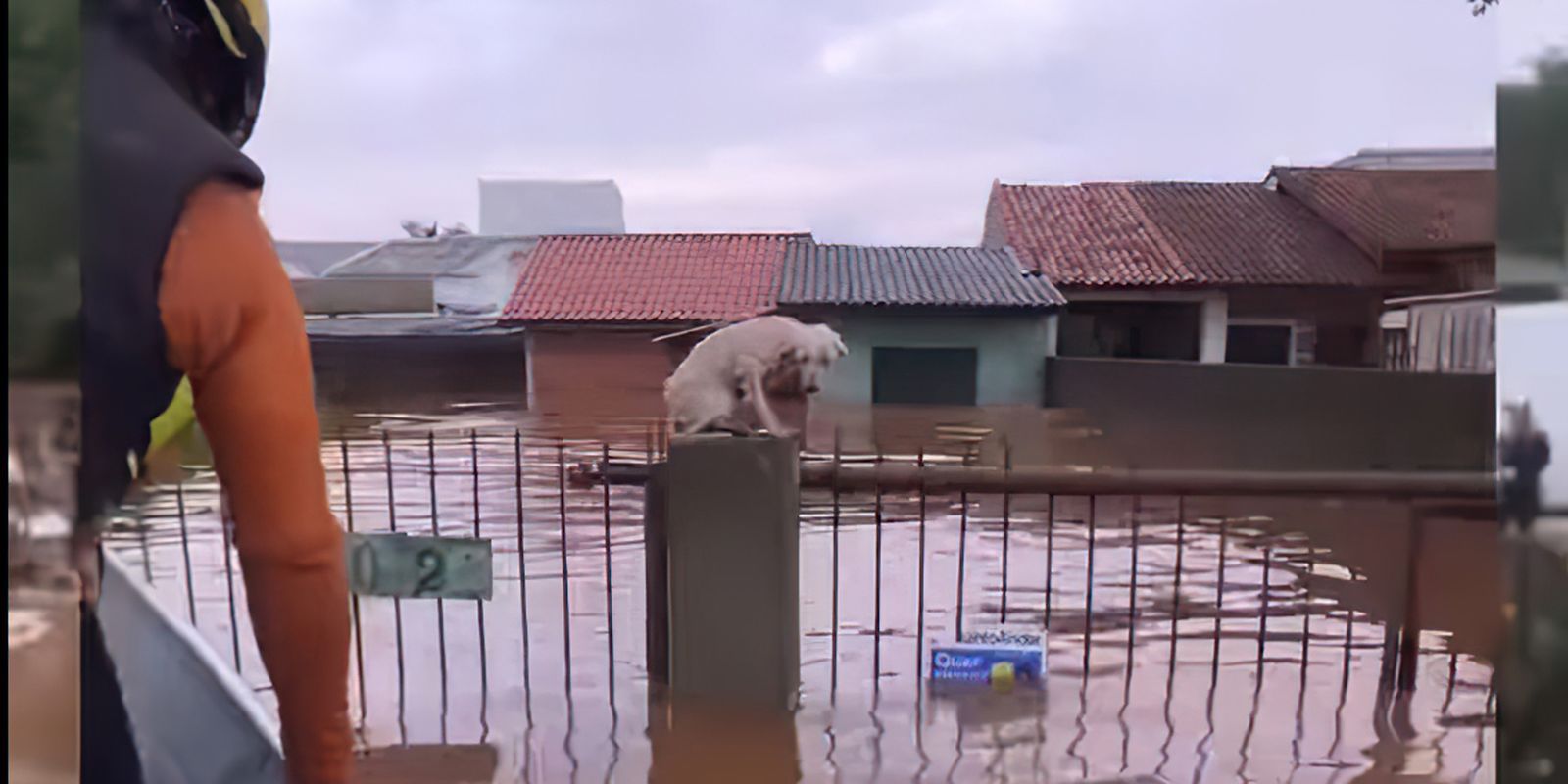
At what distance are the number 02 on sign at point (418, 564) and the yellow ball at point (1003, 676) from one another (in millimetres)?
1573

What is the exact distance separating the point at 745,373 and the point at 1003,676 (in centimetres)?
123

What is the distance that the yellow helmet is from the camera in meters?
1.24

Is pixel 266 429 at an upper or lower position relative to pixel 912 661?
upper

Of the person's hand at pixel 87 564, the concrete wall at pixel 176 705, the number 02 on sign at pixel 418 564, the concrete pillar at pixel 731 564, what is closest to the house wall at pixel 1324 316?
the concrete pillar at pixel 731 564

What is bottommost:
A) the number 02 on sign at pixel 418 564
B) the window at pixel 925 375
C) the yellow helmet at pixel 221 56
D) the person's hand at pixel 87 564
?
the number 02 on sign at pixel 418 564

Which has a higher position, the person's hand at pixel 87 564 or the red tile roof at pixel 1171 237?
the red tile roof at pixel 1171 237

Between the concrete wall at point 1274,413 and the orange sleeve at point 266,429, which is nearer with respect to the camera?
the orange sleeve at point 266,429

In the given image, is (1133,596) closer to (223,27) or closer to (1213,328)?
(1213,328)

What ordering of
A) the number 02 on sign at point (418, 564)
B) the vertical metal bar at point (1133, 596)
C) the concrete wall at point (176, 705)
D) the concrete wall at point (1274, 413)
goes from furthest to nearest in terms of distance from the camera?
the concrete wall at point (1274, 413)
the vertical metal bar at point (1133, 596)
the number 02 on sign at point (418, 564)
the concrete wall at point (176, 705)

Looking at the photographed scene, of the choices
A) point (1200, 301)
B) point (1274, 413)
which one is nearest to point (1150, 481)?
point (1200, 301)

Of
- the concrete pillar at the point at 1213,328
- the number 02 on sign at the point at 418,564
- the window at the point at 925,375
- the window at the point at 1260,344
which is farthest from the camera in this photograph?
the concrete pillar at the point at 1213,328

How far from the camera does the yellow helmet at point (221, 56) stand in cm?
124

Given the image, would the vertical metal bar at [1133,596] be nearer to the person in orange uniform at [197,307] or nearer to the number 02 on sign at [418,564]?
the number 02 on sign at [418,564]

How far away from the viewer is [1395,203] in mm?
2709
